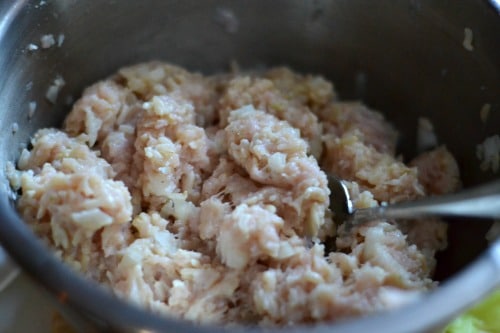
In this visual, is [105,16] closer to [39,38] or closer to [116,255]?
[39,38]

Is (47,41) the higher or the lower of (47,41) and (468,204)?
the lower

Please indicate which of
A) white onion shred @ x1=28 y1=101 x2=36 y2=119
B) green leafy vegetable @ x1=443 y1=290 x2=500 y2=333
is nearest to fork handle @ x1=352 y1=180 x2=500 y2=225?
green leafy vegetable @ x1=443 y1=290 x2=500 y2=333

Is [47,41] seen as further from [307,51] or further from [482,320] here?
[482,320]

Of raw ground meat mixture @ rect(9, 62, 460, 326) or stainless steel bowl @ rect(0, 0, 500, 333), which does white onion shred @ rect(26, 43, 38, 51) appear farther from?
raw ground meat mixture @ rect(9, 62, 460, 326)

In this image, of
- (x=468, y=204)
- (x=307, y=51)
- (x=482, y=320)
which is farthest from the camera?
(x=307, y=51)

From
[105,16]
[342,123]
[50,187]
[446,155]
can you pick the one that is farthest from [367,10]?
[50,187]

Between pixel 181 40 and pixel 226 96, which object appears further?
pixel 181 40

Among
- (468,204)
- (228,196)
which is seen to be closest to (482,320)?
(468,204)
